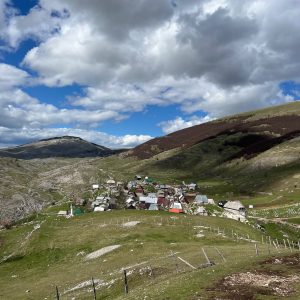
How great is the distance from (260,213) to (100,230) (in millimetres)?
82098

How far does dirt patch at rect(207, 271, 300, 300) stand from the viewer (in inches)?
1216

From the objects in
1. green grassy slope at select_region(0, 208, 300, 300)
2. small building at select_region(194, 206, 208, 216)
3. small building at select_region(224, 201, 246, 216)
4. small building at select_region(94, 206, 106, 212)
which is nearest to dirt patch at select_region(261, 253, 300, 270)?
green grassy slope at select_region(0, 208, 300, 300)

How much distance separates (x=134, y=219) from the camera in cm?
11244

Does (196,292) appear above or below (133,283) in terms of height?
above

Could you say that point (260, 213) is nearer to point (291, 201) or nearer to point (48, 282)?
point (291, 201)

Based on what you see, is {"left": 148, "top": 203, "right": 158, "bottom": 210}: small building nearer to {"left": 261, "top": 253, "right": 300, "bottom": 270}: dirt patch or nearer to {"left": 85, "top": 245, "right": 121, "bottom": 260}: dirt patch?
{"left": 85, "top": 245, "right": 121, "bottom": 260}: dirt patch

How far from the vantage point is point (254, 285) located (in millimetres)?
33438

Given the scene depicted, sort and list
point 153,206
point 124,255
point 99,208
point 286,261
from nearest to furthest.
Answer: point 286,261
point 124,255
point 99,208
point 153,206

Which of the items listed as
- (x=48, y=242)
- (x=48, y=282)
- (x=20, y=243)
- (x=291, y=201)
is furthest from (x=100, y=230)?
(x=291, y=201)

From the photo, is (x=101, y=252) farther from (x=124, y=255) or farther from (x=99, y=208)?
(x=99, y=208)

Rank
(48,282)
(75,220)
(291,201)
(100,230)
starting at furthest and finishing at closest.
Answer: (291,201) < (75,220) < (100,230) < (48,282)

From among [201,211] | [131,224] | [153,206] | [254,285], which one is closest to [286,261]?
[254,285]

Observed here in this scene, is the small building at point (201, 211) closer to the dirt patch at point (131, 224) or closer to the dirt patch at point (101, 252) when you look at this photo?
the dirt patch at point (131, 224)

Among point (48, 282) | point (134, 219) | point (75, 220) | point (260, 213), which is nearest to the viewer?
point (48, 282)
